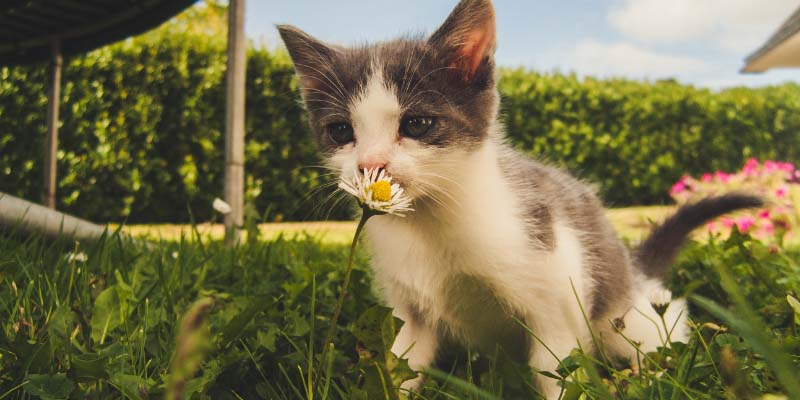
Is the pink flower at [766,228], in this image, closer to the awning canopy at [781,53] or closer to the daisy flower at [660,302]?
the daisy flower at [660,302]

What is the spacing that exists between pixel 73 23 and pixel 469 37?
3.97 meters

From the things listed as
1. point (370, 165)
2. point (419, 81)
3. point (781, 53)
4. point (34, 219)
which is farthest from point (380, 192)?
point (781, 53)

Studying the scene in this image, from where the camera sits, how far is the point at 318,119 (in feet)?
6.04

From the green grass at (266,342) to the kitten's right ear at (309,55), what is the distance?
0.73 meters

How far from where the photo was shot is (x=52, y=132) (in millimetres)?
4969

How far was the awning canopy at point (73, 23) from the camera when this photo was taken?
12.6ft

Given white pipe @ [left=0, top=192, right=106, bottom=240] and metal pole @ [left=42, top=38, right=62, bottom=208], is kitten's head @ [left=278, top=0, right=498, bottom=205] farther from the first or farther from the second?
metal pole @ [left=42, top=38, right=62, bottom=208]

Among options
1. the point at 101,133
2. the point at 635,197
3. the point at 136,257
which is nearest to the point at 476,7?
the point at 136,257

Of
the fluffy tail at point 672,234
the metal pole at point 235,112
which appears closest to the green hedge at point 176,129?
the metal pole at point 235,112

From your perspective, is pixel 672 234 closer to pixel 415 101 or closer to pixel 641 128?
pixel 415 101

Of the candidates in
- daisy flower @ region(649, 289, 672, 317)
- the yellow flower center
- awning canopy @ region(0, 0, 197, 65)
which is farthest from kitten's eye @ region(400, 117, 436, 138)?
awning canopy @ region(0, 0, 197, 65)

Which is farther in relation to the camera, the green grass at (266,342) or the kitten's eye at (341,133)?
the kitten's eye at (341,133)

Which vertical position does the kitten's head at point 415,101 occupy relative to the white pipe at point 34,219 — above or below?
above

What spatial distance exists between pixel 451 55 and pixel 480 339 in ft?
3.01
